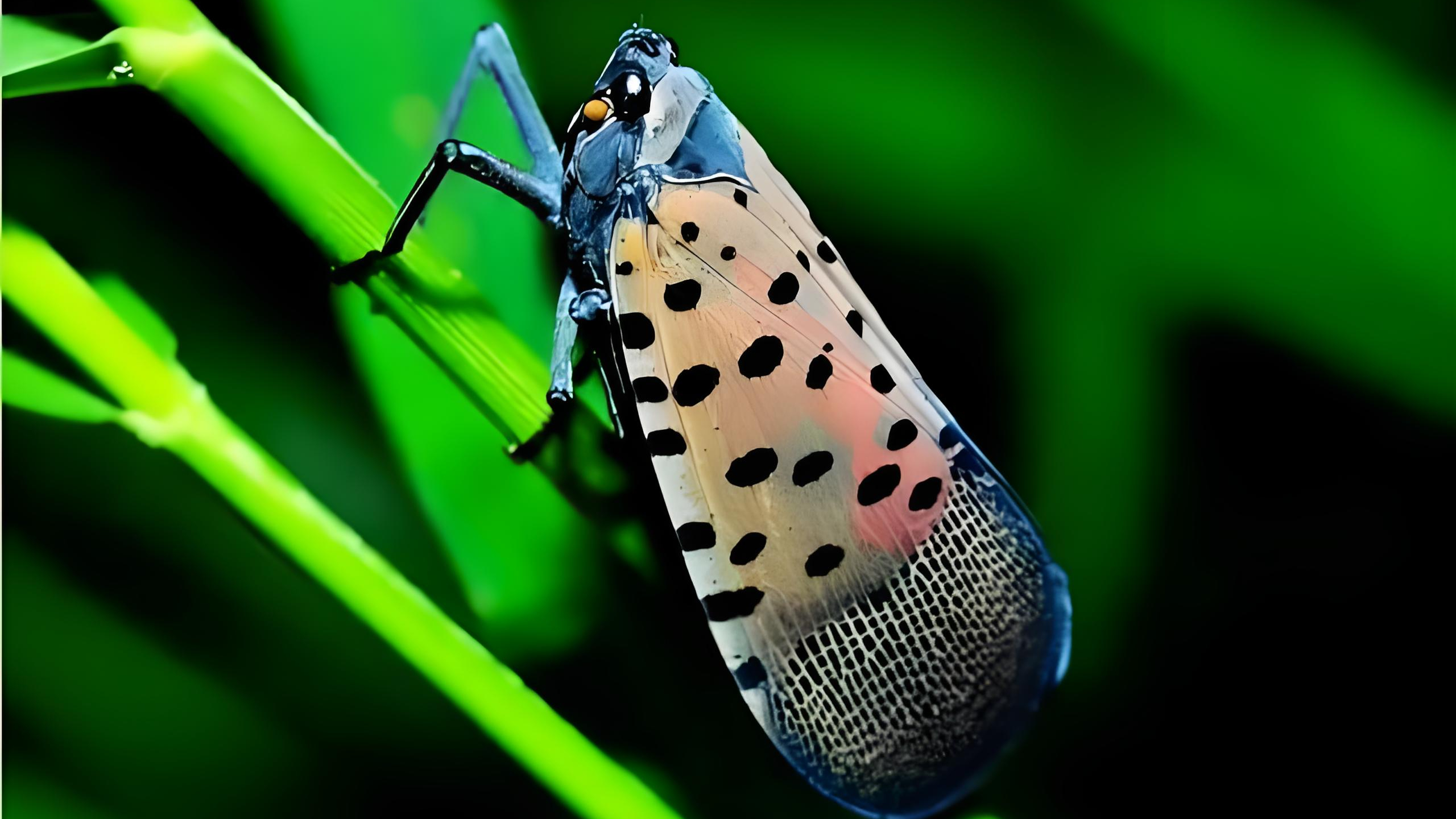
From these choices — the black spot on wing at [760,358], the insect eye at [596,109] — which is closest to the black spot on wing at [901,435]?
the black spot on wing at [760,358]

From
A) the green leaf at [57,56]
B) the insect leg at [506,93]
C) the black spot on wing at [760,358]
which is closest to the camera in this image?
the green leaf at [57,56]

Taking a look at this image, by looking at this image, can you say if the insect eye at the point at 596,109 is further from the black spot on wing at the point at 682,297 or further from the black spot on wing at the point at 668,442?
the black spot on wing at the point at 668,442

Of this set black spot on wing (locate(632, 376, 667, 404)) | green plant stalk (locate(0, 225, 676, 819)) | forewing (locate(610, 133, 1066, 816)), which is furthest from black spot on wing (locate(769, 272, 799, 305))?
green plant stalk (locate(0, 225, 676, 819))

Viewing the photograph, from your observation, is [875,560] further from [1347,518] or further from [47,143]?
[47,143]

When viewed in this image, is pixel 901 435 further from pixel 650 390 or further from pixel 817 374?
pixel 650 390

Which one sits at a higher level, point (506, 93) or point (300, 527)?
point (506, 93)

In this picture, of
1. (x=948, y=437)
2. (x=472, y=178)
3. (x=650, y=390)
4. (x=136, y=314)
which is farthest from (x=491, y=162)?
(x=948, y=437)
